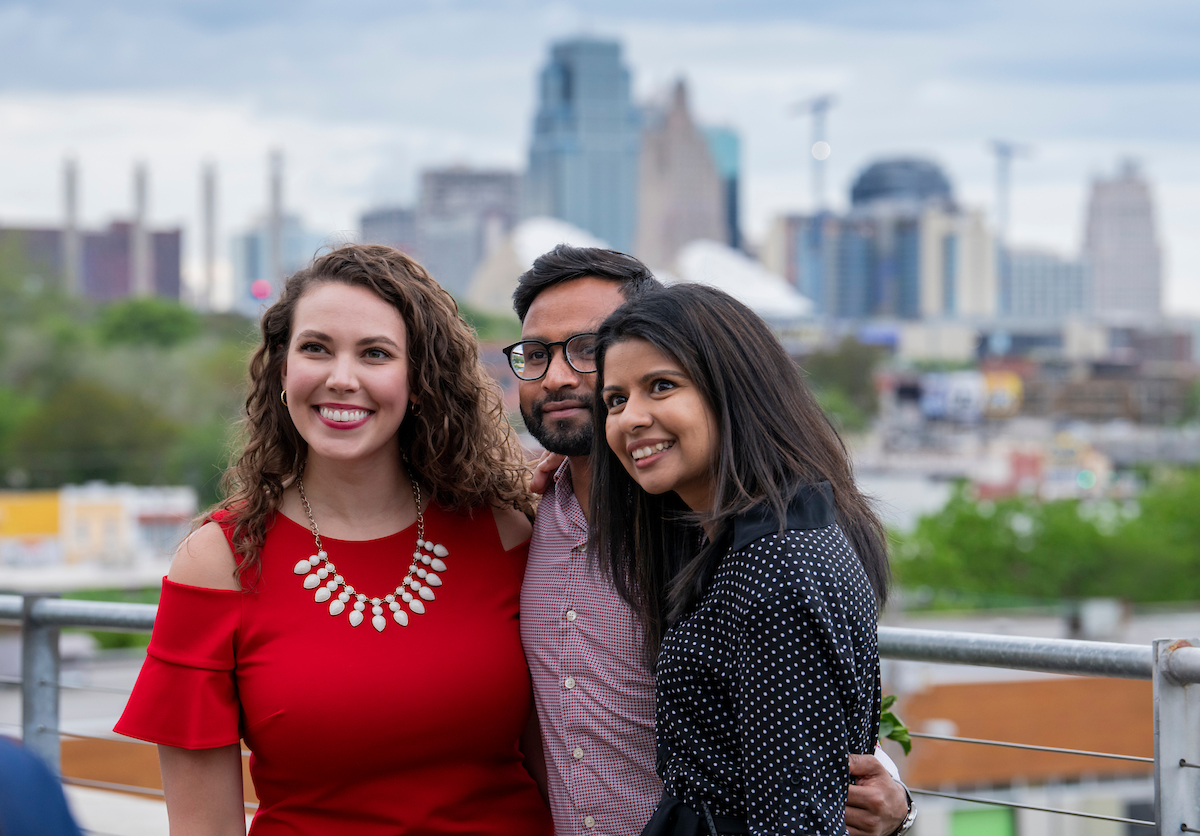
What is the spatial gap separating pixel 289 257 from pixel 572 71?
166ft

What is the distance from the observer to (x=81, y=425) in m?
49.9

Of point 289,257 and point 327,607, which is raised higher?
point 289,257

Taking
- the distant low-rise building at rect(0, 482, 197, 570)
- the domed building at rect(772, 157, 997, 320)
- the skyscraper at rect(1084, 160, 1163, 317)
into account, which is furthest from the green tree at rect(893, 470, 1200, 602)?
the skyscraper at rect(1084, 160, 1163, 317)

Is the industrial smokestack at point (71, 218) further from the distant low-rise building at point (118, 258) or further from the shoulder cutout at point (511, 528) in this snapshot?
the shoulder cutout at point (511, 528)

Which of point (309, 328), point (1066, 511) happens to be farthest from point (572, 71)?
point (309, 328)

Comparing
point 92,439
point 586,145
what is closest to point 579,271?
point 92,439

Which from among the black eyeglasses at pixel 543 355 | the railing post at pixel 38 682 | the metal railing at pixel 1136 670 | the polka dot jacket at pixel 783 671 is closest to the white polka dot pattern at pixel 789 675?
the polka dot jacket at pixel 783 671

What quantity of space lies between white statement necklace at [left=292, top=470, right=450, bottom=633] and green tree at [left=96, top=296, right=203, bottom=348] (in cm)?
6282

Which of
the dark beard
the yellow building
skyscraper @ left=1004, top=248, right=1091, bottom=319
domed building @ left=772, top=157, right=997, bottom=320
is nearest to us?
the dark beard

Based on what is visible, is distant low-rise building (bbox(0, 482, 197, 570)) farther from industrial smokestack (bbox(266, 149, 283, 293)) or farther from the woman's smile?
industrial smokestack (bbox(266, 149, 283, 293))

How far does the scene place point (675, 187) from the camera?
5231 inches

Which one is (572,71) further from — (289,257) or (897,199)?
(289,257)

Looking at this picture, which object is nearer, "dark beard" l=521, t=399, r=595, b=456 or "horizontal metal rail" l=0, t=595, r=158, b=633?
"dark beard" l=521, t=399, r=595, b=456

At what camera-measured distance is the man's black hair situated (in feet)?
7.95
